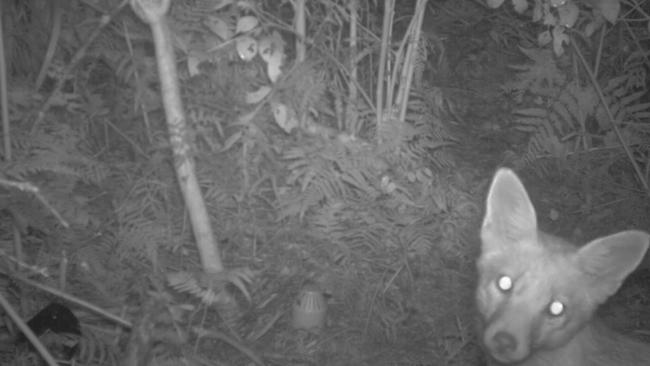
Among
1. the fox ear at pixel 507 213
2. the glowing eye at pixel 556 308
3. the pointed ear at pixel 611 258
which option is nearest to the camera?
the pointed ear at pixel 611 258

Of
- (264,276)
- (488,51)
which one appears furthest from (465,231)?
(488,51)

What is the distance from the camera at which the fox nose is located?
2904mm

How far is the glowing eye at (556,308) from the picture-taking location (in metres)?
2.99

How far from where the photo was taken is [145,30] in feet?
12.1

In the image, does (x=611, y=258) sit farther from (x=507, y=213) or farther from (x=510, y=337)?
(x=510, y=337)

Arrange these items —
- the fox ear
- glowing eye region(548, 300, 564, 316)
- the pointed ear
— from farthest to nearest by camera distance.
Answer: the fox ear
glowing eye region(548, 300, 564, 316)
the pointed ear

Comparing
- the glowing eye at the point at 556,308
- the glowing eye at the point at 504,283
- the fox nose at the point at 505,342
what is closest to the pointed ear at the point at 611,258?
the glowing eye at the point at 556,308

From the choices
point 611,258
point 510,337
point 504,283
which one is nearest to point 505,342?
point 510,337

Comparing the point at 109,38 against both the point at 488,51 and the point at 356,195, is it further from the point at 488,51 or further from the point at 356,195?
the point at 488,51

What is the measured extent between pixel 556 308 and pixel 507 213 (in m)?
0.58

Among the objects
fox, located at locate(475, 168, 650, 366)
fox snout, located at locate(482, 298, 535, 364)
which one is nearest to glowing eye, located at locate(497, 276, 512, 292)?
fox, located at locate(475, 168, 650, 366)

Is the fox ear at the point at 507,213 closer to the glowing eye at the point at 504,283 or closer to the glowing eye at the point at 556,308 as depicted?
the glowing eye at the point at 504,283

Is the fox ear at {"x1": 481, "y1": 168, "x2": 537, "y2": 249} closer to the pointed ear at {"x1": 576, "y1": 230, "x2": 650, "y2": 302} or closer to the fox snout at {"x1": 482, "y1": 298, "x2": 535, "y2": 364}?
the pointed ear at {"x1": 576, "y1": 230, "x2": 650, "y2": 302}

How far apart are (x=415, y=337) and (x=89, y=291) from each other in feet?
7.01
